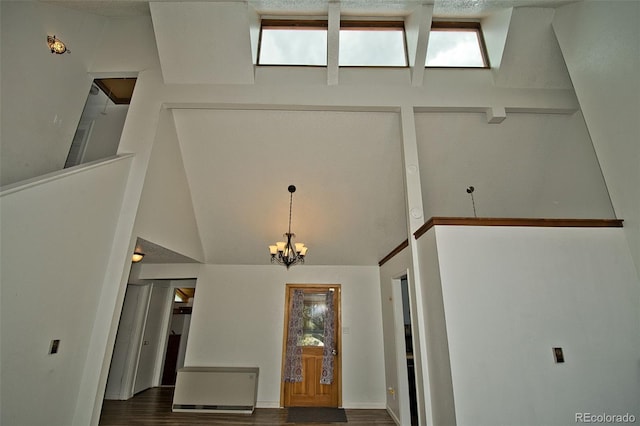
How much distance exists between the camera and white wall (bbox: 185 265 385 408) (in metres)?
4.96

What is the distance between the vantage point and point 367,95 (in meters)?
3.63

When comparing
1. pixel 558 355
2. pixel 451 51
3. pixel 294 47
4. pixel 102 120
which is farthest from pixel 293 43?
pixel 558 355

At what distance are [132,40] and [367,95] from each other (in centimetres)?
317

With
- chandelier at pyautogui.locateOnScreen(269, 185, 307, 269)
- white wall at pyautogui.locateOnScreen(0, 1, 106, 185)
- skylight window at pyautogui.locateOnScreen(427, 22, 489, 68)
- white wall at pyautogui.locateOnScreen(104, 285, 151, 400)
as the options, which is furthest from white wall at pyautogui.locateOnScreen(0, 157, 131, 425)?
skylight window at pyautogui.locateOnScreen(427, 22, 489, 68)

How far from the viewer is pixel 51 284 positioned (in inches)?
90.9

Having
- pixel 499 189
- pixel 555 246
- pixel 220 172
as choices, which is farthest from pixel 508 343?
pixel 220 172

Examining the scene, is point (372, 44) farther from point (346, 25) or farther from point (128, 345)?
point (128, 345)

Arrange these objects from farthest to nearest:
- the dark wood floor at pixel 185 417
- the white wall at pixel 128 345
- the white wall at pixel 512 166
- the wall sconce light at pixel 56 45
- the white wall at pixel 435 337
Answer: the white wall at pixel 128 345
the dark wood floor at pixel 185 417
the white wall at pixel 512 166
the wall sconce light at pixel 56 45
the white wall at pixel 435 337

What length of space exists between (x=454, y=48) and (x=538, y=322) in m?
3.48

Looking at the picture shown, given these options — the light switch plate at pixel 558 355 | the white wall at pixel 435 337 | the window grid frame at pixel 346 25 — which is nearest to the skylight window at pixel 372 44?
the window grid frame at pixel 346 25

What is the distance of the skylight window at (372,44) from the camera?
3.87m

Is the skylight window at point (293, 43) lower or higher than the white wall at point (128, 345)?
higher

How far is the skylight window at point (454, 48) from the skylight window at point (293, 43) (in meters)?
1.48

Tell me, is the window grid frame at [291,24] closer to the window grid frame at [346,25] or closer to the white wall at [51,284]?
the window grid frame at [346,25]
